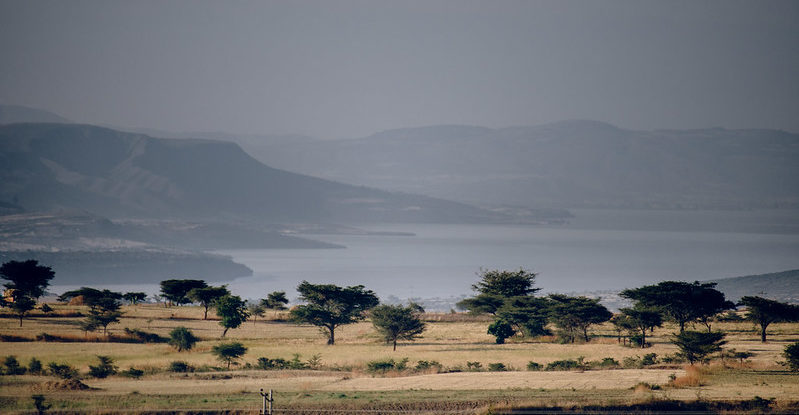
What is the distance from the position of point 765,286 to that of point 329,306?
5895 inches

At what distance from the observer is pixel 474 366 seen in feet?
143

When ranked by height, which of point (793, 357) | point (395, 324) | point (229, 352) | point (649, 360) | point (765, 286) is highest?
point (765, 286)

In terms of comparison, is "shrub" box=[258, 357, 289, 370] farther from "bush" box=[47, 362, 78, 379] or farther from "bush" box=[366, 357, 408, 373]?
"bush" box=[47, 362, 78, 379]

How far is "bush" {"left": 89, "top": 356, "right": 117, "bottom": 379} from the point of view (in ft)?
127

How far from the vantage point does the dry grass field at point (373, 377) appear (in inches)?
1281

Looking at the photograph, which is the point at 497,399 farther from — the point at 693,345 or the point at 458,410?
the point at 693,345

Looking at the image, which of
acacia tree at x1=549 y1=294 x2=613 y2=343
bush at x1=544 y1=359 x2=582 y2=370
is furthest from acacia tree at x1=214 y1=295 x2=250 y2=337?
bush at x1=544 y1=359 x2=582 y2=370

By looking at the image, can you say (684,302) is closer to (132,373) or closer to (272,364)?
(272,364)

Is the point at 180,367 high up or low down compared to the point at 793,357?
down

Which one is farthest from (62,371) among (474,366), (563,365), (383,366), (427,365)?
(563,365)

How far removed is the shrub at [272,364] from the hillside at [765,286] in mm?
139540

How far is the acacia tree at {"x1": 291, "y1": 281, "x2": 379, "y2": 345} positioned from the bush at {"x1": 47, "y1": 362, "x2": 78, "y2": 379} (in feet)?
65.9

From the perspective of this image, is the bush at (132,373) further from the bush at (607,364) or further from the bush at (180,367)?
the bush at (607,364)

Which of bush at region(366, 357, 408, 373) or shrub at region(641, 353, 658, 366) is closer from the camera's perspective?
bush at region(366, 357, 408, 373)
